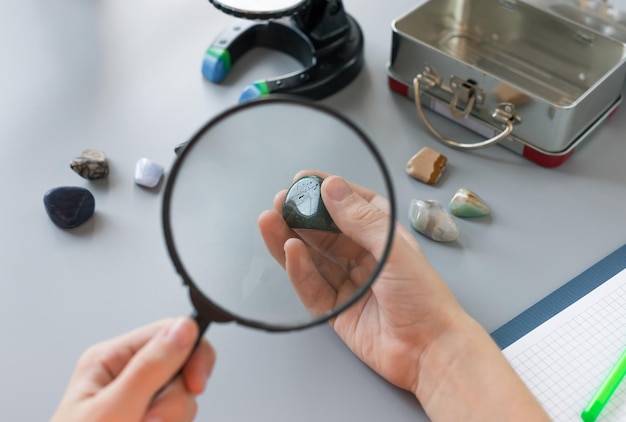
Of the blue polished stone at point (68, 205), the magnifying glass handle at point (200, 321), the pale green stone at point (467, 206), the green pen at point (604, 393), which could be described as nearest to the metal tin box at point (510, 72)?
the pale green stone at point (467, 206)

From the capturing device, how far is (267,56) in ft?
4.91

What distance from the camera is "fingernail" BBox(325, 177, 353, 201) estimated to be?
1.03 metres

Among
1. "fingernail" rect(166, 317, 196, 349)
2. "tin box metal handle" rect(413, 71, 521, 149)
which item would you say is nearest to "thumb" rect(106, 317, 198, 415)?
"fingernail" rect(166, 317, 196, 349)

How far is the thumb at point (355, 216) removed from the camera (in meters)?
0.92

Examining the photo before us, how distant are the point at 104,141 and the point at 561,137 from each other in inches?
30.0

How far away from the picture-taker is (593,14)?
4.70ft

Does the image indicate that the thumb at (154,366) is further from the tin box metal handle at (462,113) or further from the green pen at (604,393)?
the tin box metal handle at (462,113)

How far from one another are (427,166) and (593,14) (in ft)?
1.56

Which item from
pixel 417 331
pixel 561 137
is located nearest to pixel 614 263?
pixel 561 137

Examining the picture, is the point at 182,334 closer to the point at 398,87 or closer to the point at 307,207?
the point at 307,207

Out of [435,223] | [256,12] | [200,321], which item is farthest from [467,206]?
[200,321]

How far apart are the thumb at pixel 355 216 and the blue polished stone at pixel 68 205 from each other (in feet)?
1.29

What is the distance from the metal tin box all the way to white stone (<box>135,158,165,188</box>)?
17.9 inches

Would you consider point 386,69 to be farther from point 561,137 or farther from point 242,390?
point 242,390
